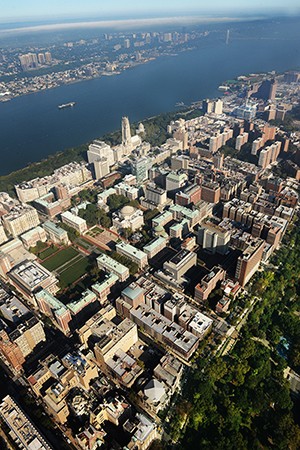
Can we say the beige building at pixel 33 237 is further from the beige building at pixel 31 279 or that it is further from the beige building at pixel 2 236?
the beige building at pixel 31 279

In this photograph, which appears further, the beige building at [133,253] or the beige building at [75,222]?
the beige building at [75,222]

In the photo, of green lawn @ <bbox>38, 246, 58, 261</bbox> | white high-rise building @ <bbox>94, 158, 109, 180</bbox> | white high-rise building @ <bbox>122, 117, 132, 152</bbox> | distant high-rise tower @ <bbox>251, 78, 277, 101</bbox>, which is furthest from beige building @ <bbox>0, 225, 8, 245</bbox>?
distant high-rise tower @ <bbox>251, 78, 277, 101</bbox>

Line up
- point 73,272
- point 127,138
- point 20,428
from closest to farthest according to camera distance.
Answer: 1. point 20,428
2. point 73,272
3. point 127,138

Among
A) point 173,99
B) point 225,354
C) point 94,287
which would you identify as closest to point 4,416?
point 94,287

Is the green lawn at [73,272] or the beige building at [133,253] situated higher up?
the beige building at [133,253]

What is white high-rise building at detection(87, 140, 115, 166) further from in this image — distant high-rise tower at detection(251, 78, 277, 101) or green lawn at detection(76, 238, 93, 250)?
distant high-rise tower at detection(251, 78, 277, 101)

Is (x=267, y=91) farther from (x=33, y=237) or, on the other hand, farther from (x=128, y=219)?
(x=33, y=237)

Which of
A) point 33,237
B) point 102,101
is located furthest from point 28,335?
point 102,101

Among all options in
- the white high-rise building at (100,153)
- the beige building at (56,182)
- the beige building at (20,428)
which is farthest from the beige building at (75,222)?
the beige building at (20,428)
